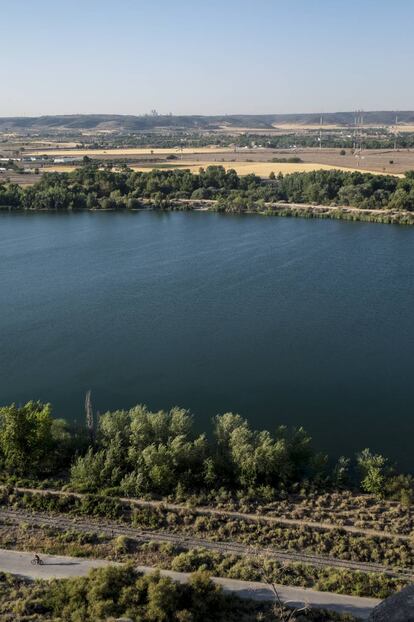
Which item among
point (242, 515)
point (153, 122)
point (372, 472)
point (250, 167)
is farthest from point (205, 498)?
point (153, 122)

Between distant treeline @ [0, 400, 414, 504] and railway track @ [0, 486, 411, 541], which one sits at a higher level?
distant treeline @ [0, 400, 414, 504]

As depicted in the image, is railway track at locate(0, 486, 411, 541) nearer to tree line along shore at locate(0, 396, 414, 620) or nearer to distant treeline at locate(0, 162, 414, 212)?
tree line along shore at locate(0, 396, 414, 620)

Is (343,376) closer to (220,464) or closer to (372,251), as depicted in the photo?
(220,464)

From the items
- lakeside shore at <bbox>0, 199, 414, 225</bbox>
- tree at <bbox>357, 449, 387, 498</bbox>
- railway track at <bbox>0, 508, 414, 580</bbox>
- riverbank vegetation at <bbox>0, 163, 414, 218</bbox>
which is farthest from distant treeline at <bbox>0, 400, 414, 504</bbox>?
riverbank vegetation at <bbox>0, 163, 414, 218</bbox>

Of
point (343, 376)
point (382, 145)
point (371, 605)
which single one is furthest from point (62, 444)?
point (382, 145)

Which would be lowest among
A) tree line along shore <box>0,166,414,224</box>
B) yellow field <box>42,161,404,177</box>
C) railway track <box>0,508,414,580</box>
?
railway track <box>0,508,414,580</box>

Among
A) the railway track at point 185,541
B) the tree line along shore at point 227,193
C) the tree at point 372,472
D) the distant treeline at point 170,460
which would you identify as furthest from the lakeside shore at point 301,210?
the railway track at point 185,541
